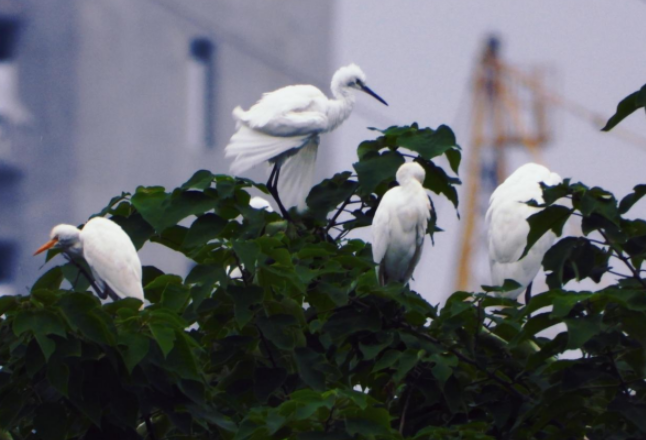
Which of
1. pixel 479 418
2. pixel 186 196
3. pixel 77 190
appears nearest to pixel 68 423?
pixel 186 196

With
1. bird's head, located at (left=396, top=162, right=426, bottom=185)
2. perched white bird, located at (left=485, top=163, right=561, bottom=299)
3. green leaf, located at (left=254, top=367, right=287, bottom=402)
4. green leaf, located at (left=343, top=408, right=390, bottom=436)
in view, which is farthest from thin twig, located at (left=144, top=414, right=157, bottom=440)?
perched white bird, located at (left=485, top=163, right=561, bottom=299)

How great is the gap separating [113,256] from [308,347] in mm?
805

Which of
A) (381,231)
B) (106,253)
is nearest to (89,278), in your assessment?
(106,253)

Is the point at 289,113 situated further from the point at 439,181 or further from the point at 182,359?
the point at 182,359

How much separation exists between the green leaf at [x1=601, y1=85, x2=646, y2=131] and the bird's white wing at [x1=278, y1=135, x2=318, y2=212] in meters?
2.63

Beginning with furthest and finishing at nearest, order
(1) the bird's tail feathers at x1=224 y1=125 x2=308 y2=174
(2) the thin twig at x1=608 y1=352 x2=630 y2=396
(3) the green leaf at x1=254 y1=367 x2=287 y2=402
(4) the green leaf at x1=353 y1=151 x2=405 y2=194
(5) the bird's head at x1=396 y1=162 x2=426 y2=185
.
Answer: (1) the bird's tail feathers at x1=224 y1=125 x2=308 y2=174 → (5) the bird's head at x1=396 y1=162 x2=426 y2=185 → (4) the green leaf at x1=353 y1=151 x2=405 y2=194 → (3) the green leaf at x1=254 y1=367 x2=287 y2=402 → (2) the thin twig at x1=608 y1=352 x2=630 y2=396

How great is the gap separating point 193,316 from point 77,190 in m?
5.24

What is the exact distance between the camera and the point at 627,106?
2.41 m

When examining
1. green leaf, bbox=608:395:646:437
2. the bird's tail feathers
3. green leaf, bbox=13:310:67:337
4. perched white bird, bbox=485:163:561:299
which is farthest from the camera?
the bird's tail feathers

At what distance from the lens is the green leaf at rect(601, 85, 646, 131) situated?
7.75 ft

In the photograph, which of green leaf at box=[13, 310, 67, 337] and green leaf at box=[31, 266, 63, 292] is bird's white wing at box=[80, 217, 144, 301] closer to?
green leaf at box=[31, 266, 63, 292]

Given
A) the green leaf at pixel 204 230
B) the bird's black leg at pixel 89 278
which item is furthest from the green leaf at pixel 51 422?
the bird's black leg at pixel 89 278

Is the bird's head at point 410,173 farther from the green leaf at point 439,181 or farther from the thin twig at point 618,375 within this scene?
the thin twig at point 618,375

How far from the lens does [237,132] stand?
4781mm
